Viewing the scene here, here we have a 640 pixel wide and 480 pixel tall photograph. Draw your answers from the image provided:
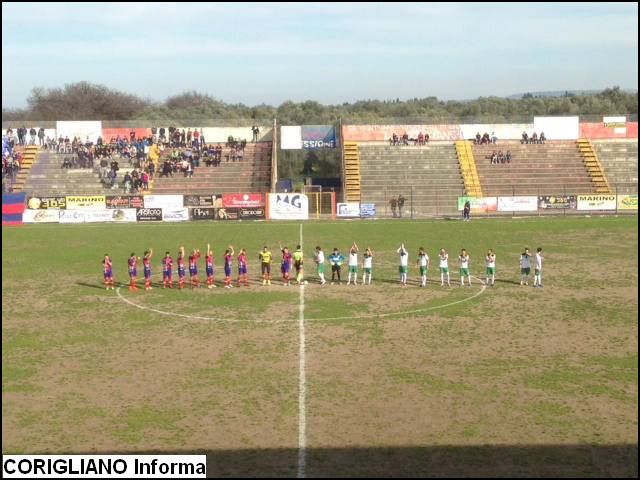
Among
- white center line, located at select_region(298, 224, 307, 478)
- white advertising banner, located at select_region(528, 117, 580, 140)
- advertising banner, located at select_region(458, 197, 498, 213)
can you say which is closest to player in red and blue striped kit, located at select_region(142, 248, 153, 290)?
white center line, located at select_region(298, 224, 307, 478)

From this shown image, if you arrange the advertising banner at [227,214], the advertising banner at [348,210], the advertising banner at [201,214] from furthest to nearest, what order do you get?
the advertising banner at [348,210], the advertising banner at [201,214], the advertising banner at [227,214]

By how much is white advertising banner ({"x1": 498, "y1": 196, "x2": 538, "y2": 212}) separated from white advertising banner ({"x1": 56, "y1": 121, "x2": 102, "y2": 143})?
117ft

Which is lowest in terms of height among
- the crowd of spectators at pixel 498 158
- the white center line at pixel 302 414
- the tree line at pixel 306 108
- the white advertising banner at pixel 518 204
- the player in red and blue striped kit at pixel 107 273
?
the white center line at pixel 302 414

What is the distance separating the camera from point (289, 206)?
172ft

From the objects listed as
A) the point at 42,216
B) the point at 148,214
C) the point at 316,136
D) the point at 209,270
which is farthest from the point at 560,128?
the point at 209,270

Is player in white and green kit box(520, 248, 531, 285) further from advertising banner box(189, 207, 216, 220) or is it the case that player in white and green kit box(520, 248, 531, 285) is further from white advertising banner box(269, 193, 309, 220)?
advertising banner box(189, 207, 216, 220)

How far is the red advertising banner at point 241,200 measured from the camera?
53.0 meters

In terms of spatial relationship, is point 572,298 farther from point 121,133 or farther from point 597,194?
point 121,133

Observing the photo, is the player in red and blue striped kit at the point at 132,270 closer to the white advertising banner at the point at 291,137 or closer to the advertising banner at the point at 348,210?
the advertising banner at the point at 348,210

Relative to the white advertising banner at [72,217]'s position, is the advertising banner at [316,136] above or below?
above

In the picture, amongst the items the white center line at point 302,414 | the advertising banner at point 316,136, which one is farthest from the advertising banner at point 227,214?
the white center line at point 302,414

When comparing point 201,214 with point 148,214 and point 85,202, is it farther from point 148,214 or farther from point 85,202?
point 85,202

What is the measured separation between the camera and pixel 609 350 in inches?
730

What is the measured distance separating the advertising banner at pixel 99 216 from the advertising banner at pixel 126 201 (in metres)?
1.25
